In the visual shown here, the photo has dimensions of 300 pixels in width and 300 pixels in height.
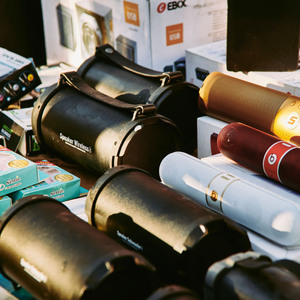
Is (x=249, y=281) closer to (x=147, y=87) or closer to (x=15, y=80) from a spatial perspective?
(x=147, y=87)

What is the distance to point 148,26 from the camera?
217 centimetres

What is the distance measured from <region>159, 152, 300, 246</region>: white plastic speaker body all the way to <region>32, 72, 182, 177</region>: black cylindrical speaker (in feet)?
0.86

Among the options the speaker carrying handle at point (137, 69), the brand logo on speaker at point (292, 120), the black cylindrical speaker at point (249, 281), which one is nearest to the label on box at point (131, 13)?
the speaker carrying handle at point (137, 69)

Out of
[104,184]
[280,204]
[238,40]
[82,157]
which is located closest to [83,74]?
[82,157]

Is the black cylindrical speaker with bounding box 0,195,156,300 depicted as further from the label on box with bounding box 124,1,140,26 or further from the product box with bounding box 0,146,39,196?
the label on box with bounding box 124,1,140,26

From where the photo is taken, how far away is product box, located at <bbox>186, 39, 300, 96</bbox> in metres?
1.79

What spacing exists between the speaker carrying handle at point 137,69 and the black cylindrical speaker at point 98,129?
0.56ft

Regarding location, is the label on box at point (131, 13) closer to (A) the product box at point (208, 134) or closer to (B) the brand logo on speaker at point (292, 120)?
(A) the product box at point (208, 134)

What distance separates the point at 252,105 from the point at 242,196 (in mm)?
519

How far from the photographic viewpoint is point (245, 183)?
1.27m

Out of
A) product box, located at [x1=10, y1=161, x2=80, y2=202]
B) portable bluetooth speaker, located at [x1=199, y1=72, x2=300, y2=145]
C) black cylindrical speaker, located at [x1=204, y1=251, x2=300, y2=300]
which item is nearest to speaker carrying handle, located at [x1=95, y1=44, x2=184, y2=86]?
portable bluetooth speaker, located at [x1=199, y1=72, x2=300, y2=145]

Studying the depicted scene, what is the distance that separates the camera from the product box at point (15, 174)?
1.56 m

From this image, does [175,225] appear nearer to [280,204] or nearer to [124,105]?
[280,204]

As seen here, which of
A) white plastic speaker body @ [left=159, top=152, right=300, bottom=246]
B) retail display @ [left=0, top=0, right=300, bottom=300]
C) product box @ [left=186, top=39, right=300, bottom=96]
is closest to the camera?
retail display @ [left=0, top=0, right=300, bottom=300]
